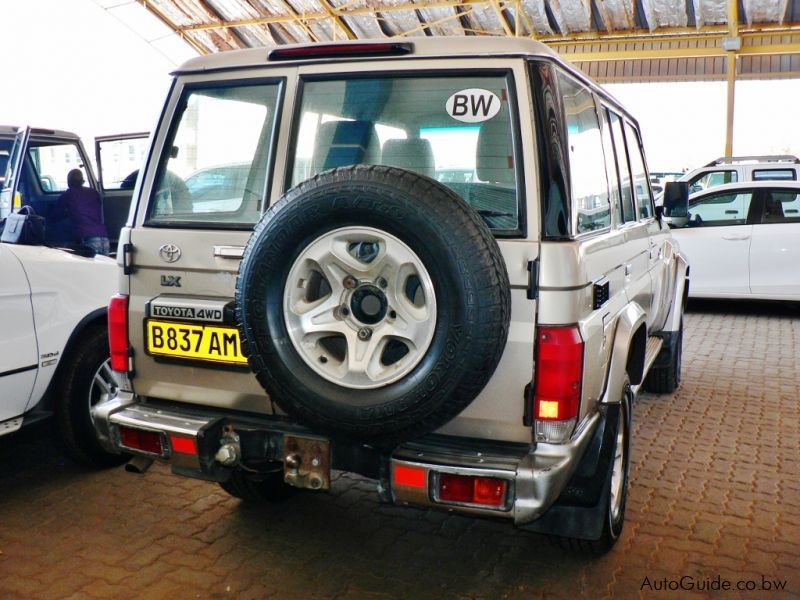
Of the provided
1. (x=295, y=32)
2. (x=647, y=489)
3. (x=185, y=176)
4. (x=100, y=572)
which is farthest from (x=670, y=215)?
(x=295, y=32)

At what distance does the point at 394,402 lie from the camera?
2.42 metres

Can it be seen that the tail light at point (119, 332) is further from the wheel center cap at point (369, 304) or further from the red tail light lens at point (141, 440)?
the wheel center cap at point (369, 304)

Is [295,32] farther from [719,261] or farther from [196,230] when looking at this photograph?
[196,230]

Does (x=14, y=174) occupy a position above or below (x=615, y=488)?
above

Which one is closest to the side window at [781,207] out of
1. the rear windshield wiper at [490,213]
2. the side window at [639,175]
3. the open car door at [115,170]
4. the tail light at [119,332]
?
the side window at [639,175]

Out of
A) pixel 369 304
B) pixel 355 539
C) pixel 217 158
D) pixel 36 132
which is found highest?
pixel 36 132

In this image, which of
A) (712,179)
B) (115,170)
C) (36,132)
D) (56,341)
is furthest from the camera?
(712,179)

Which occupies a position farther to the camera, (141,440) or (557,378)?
(141,440)

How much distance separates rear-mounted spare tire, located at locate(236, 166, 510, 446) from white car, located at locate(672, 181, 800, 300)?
283 inches

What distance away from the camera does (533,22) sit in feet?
62.0

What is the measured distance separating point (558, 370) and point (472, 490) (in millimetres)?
470

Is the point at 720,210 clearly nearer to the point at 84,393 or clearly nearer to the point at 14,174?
the point at 14,174

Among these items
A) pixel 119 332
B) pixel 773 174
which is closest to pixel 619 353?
pixel 119 332

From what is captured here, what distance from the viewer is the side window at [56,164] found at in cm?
730
